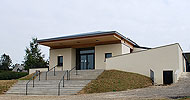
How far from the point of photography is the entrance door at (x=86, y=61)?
27.1 m

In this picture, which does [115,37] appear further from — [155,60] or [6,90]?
[6,90]

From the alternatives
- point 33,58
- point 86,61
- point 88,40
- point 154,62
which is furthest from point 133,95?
point 33,58

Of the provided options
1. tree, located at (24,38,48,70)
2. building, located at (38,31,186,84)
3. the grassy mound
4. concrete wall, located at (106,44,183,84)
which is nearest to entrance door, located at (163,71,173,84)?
building, located at (38,31,186,84)

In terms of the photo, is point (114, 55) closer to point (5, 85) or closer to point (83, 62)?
point (83, 62)

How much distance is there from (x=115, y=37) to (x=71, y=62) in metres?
6.99

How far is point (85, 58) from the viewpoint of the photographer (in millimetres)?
27609

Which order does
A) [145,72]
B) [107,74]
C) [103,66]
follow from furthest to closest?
[103,66], [145,72], [107,74]

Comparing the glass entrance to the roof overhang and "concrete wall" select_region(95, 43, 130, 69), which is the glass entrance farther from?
"concrete wall" select_region(95, 43, 130, 69)

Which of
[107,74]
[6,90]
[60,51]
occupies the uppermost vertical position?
[60,51]

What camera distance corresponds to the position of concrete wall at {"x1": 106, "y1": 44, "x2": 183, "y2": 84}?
19.5 meters

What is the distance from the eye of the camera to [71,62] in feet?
90.4

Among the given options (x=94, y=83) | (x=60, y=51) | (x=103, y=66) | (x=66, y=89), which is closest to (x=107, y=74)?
(x=94, y=83)

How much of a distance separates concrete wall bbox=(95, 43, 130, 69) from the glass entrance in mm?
1215

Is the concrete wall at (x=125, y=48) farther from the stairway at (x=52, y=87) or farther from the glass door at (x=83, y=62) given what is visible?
the stairway at (x=52, y=87)
